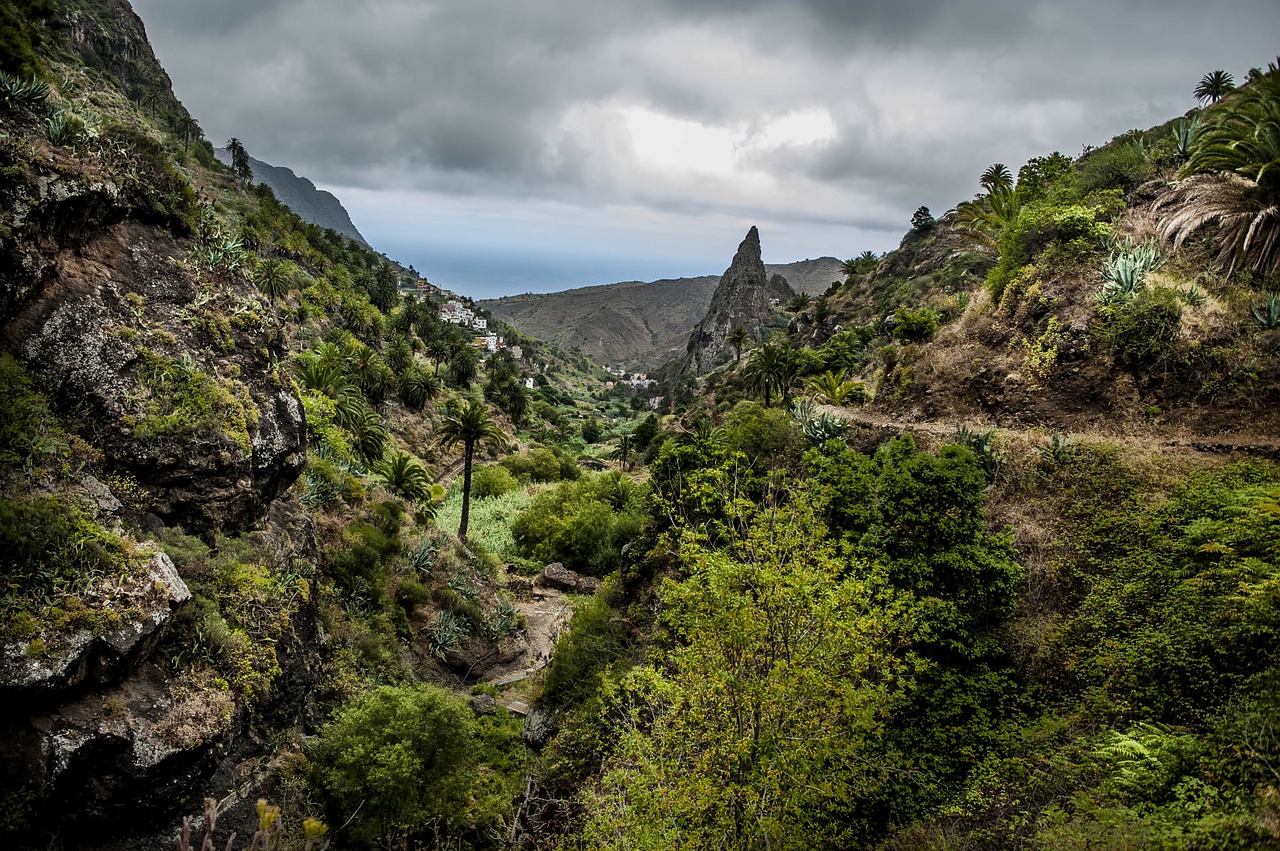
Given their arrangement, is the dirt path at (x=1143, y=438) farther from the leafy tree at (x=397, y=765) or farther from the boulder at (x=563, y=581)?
the boulder at (x=563, y=581)

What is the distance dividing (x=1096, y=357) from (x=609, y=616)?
1841cm

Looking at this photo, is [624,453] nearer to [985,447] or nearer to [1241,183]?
[985,447]

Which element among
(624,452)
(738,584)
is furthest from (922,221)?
(738,584)

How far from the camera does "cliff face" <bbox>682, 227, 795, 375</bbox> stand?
17788 cm

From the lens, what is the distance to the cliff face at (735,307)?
17788 cm

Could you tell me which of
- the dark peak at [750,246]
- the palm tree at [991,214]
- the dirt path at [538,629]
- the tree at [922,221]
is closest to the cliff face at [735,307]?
the dark peak at [750,246]

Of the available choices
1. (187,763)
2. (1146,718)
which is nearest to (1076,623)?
(1146,718)

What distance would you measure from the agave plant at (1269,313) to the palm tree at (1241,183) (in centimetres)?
124

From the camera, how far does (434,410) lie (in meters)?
71.5

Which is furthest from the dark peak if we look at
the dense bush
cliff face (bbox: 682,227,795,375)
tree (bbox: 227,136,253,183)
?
the dense bush

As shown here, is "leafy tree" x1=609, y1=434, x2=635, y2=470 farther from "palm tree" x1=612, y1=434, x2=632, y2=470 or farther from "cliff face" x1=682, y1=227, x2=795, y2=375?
"cliff face" x1=682, y1=227, x2=795, y2=375

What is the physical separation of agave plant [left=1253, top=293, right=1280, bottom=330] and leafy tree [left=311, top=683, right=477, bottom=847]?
22.0 metres

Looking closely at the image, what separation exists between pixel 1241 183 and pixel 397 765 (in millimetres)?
25732

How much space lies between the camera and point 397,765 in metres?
13.2
